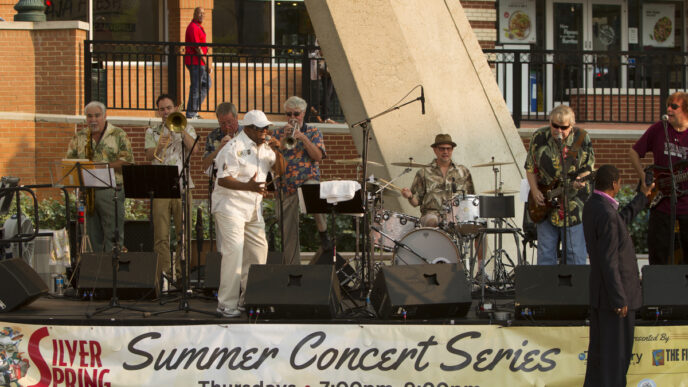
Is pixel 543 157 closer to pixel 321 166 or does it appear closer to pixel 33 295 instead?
pixel 33 295

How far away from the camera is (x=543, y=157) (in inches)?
370

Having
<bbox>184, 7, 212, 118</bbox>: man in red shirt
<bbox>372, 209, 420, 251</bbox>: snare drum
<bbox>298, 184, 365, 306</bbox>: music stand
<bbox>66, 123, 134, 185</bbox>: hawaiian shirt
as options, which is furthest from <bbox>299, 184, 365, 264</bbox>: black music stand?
<bbox>184, 7, 212, 118</bbox>: man in red shirt

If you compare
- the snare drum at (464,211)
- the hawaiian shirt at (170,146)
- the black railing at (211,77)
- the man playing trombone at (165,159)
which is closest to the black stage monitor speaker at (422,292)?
the snare drum at (464,211)

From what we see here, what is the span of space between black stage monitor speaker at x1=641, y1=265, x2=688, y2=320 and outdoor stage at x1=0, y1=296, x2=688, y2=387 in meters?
0.12

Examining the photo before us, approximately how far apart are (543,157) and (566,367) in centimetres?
220

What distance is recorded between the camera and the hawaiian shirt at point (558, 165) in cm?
926

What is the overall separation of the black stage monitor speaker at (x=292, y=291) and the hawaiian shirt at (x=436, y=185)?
2.78m

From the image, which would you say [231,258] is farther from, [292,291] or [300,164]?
[300,164]

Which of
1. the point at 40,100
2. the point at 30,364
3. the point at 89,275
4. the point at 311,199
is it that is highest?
the point at 40,100

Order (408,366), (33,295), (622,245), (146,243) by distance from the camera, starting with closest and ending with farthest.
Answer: (622,245)
(408,366)
(33,295)
(146,243)

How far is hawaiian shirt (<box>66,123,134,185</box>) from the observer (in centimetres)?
1078

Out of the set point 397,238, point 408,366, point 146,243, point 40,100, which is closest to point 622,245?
point 408,366

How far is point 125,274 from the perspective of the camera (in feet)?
31.2

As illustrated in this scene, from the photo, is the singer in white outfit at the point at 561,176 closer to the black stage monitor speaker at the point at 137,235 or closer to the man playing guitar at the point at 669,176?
the man playing guitar at the point at 669,176
